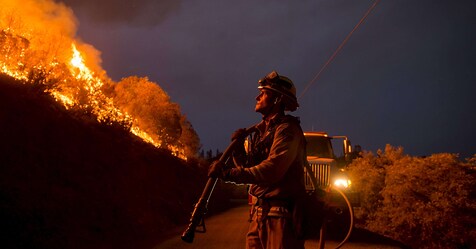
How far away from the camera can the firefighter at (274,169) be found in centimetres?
314

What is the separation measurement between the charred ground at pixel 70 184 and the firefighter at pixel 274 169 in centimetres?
547

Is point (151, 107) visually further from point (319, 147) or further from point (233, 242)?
point (233, 242)

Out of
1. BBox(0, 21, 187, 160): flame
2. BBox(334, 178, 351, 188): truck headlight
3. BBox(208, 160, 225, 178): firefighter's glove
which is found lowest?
BBox(208, 160, 225, 178): firefighter's glove

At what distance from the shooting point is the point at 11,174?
955cm

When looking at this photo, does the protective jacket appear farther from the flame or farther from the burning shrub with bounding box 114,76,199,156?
the burning shrub with bounding box 114,76,199,156

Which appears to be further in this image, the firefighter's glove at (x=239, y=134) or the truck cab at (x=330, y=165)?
the truck cab at (x=330, y=165)

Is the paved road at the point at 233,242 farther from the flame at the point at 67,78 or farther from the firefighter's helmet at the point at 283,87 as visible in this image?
the flame at the point at 67,78

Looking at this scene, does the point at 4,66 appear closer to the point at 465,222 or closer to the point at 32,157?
the point at 32,157

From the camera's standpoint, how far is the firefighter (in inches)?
123

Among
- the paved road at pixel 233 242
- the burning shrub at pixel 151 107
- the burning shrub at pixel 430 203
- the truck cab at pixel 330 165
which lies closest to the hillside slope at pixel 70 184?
the paved road at pixel 233 242

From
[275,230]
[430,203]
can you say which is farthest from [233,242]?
[275,230]

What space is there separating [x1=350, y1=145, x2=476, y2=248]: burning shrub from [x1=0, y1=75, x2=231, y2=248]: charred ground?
762 cm

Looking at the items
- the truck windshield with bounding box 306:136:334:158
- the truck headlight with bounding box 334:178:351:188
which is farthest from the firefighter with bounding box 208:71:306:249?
the truck windshield with bounding box 306:136:334:158

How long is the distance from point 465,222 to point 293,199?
10201 millimetres
